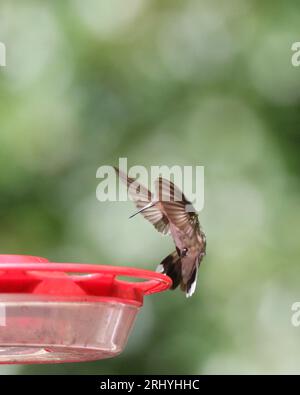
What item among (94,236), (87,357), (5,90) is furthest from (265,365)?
(87,357)

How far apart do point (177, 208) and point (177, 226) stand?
0.32 feet

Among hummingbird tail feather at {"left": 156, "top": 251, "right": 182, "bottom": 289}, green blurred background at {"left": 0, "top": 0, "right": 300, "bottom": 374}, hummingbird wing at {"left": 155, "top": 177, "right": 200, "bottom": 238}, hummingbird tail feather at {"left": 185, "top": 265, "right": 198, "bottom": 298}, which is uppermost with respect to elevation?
green blurred background at {"left": 0, "top": 0, "right": 300, "bottom": 374}

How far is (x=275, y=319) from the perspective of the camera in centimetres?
464

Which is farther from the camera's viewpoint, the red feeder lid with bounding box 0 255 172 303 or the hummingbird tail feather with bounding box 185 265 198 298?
the hummingbird tail feather with bounding box 185 265 198 298

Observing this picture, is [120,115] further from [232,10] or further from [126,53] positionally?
[232,10]

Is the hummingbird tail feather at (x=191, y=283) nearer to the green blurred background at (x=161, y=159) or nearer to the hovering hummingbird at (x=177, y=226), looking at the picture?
the hovering hummingbird at (x=177, y=226)

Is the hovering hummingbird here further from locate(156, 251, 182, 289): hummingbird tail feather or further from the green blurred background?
the green blurred background

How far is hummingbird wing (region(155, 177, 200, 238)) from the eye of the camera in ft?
12.2

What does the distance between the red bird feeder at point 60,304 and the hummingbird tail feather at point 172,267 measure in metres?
2.12

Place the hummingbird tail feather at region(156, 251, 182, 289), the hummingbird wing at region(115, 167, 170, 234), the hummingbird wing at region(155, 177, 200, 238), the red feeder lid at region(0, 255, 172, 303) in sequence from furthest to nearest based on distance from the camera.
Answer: the hummingbird tail feather at region(156, 251, 182, 289) → the hummingbird wing at region(155, 177, 200, 238) → the hummingbird wing at region(115, 167, 170, 234) → the red feeder lid at region(0, 255, 172, 303)

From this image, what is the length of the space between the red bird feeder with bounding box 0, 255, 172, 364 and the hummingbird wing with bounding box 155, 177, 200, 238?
1721 millimetres

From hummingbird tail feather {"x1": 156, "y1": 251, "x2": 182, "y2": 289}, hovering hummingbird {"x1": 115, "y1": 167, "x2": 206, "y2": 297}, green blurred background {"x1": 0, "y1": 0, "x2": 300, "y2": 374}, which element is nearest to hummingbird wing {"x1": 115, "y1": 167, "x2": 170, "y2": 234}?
hovering hummingbird {"x1": 115, "y1": 167, "x2": 206, "y2": 297}

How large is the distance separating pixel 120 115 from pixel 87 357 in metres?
2.63

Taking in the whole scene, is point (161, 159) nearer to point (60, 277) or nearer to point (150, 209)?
point (150, 209)
